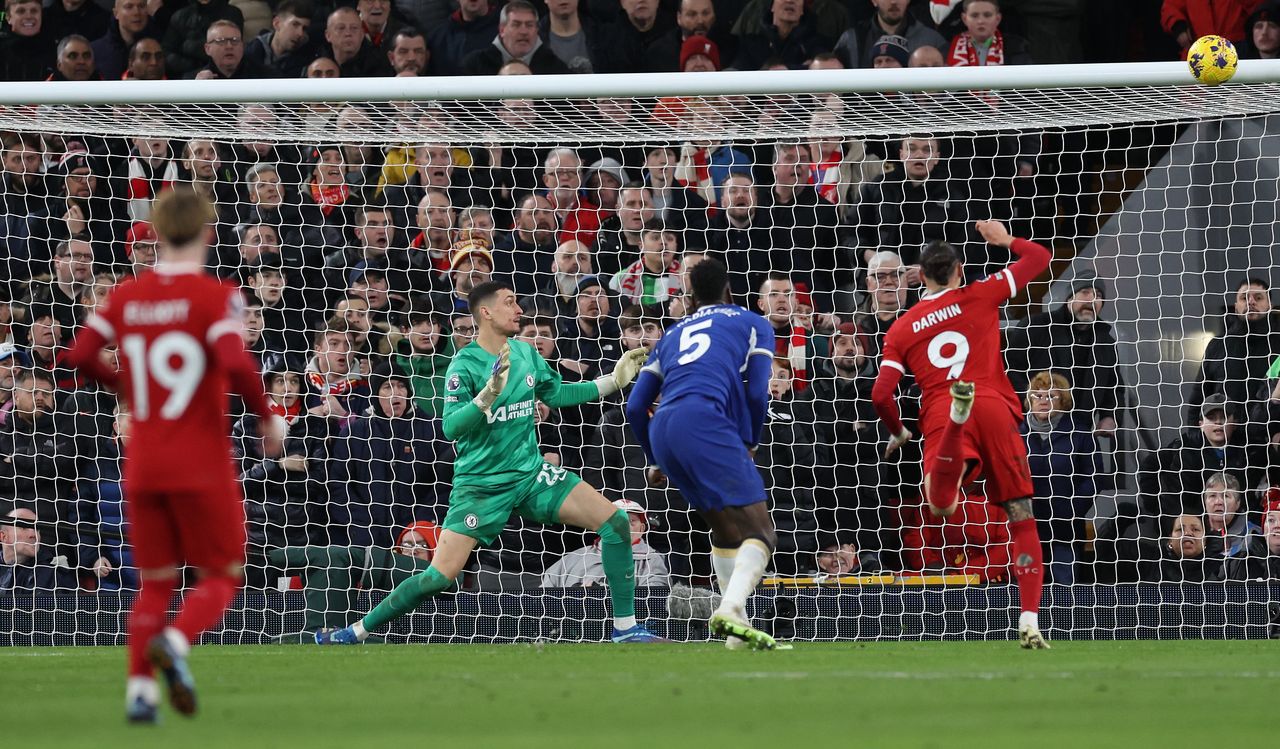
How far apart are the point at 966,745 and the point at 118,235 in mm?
9374

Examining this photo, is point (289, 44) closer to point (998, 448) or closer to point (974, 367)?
point (974, 367)

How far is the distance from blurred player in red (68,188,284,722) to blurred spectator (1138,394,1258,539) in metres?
6.77

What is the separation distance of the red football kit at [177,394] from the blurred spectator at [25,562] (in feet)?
19.0

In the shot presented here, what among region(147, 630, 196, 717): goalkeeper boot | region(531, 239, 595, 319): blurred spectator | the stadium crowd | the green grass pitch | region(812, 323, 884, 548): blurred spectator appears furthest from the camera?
region(531, 239, 595, 319): blurred spectator

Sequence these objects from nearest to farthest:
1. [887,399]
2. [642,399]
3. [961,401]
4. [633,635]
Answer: [961,401]
[642,399]
[887,399]
[633,635]

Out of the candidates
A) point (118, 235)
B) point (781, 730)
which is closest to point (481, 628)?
point (118, 235)

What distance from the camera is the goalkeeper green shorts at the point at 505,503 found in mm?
8797

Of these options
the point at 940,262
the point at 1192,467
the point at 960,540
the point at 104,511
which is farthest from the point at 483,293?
the point at 1192,467

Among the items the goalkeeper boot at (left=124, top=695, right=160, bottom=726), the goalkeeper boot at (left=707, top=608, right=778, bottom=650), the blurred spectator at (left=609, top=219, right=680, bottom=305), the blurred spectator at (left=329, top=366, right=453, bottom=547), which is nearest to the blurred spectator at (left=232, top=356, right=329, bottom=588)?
the blurred spectator at (left=329, top=366, right=453, bottom=547)

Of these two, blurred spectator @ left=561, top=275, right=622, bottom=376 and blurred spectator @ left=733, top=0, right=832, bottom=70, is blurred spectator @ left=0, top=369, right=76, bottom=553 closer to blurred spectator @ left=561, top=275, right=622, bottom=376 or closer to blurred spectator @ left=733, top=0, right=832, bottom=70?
blurred spectator @ left=561, top=275, right=622, bottom=376

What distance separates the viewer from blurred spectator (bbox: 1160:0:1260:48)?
11703 mm

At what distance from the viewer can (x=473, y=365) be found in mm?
8930

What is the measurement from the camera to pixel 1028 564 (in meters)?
7.92

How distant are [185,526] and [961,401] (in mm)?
3859
